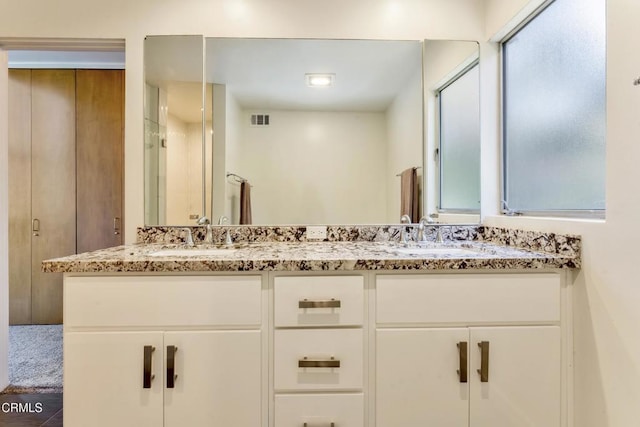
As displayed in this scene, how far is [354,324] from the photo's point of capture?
46.5 inches

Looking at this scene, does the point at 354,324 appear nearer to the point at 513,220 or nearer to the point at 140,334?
the point at 140,334

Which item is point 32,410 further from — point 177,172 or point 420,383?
point 420,383

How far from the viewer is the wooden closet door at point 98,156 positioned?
2.87 metres

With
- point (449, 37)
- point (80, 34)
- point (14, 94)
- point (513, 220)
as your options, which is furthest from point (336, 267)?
point (14, 94)

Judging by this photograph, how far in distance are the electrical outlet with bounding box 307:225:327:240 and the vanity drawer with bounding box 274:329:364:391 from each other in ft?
2.24

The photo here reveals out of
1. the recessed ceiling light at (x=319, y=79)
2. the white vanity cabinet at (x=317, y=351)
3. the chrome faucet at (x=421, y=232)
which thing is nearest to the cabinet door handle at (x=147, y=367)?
the white vanity cabinet at (x=317, y=351)

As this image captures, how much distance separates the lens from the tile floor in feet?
5.43

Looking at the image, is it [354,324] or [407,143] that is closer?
[354,324]

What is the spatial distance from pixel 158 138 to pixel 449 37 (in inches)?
65.3

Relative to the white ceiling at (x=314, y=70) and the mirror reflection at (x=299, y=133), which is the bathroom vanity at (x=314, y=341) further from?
the white ceiling at (x=314, y=70)

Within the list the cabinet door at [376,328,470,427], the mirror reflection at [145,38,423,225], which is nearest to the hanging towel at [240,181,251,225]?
the mirror reflection at [145,38,423,225]

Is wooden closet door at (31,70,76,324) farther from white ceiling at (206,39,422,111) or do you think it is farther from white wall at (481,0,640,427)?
white wall at (481,0,640,427)

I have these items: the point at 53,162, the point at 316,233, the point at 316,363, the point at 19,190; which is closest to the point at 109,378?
the point at 316,363

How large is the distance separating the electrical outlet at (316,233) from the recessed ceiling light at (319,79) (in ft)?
2.55
